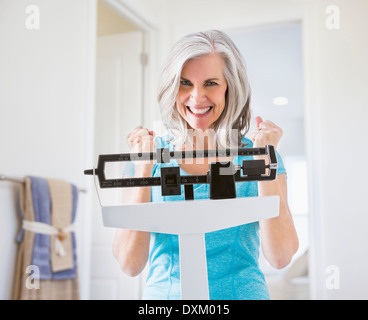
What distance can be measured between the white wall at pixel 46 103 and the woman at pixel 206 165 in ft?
1.83

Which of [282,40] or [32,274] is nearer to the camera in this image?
[32,274]

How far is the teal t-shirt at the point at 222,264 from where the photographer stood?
0.66 meters

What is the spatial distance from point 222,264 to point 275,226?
10 centimetres

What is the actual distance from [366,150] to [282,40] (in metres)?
1.04

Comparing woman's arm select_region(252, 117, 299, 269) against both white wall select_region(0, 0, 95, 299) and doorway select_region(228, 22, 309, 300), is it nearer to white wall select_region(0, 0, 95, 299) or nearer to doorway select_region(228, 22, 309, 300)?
white wall select_region(0, 0, 95, 299)

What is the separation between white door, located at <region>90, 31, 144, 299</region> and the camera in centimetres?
184

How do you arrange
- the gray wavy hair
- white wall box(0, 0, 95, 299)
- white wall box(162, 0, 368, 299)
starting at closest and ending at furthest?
the gray wavy hair < white wall box(0, 0, 95, 299) < white wall box(162, 0, 368, 299)

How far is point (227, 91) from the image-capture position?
77 cm

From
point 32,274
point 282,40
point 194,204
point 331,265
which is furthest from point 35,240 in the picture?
point 282,40

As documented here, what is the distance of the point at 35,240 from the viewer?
1.15 meters

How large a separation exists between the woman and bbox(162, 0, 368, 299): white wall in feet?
3.33

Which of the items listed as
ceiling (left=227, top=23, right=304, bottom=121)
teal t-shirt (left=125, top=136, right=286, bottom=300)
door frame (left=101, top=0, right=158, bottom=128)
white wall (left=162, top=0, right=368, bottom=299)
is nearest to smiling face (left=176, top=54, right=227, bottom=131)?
teal t-shirt (left=125, top=136, right=286, bottom=300)

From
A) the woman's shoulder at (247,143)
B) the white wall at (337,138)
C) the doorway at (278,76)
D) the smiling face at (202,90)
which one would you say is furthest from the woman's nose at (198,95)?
the doorway at (278,76)

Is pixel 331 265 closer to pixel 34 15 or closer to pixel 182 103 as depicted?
pixel 182 103
